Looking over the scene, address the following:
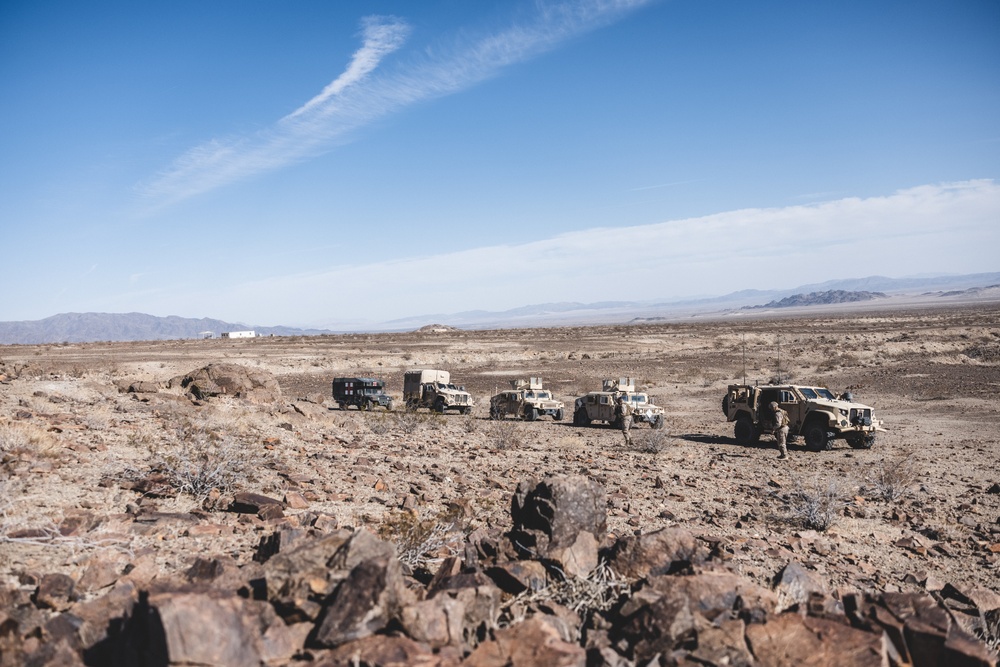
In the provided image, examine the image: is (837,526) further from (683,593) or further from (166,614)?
(166,614)

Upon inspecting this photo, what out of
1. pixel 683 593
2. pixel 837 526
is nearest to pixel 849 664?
pixel 683 593

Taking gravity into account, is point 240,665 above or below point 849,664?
above

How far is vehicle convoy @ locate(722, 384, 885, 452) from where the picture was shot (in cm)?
1803

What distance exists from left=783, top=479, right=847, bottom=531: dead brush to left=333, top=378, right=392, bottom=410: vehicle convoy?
65.9 feet

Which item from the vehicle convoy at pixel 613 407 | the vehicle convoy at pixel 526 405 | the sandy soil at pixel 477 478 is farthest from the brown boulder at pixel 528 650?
the vehicle convoy at pixel 526 405

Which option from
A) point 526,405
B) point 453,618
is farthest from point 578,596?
point 526,405

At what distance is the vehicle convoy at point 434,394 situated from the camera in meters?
28.6

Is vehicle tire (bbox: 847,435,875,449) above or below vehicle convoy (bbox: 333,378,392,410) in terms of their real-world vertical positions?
below

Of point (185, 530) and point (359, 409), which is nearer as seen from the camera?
point (185, 530)

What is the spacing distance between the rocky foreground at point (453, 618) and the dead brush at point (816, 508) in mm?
4210

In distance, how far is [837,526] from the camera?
9.74 meters

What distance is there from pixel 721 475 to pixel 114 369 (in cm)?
3468

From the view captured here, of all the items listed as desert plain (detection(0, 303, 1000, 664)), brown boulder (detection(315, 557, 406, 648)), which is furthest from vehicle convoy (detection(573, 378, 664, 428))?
brown boulder (detection(315, 557, 406, 648))

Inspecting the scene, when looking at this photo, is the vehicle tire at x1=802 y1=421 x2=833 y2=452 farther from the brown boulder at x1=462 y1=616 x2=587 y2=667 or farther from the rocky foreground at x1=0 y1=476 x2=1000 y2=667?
the brown boulder at x1=462 y1=616 x2=587 y2=667
